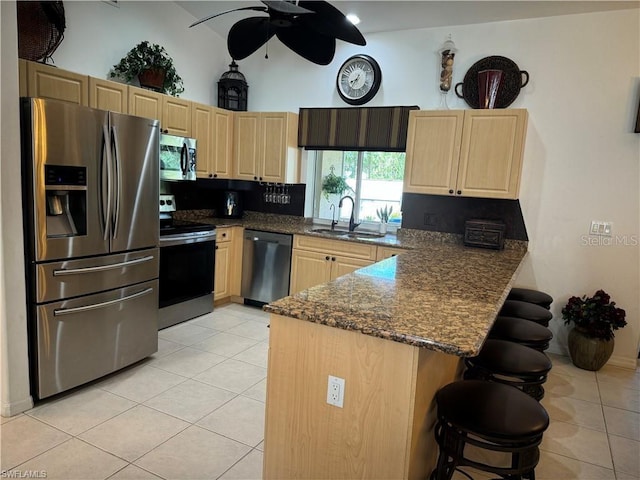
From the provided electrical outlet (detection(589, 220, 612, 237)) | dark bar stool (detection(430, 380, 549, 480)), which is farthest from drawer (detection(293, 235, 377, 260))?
dark bar stool (detection(430, 380, 549, 480))

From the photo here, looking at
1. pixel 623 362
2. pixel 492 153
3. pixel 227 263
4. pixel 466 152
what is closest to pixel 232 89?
pixel 227 263

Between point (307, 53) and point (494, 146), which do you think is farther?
point (494, 146)

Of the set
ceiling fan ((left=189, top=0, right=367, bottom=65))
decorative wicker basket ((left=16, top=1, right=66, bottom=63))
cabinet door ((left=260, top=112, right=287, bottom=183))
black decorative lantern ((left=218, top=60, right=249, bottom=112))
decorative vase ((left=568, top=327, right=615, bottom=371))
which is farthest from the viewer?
black decorative lantern ((left=218, top=60, right=249, bottom=112))

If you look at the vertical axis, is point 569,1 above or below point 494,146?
above

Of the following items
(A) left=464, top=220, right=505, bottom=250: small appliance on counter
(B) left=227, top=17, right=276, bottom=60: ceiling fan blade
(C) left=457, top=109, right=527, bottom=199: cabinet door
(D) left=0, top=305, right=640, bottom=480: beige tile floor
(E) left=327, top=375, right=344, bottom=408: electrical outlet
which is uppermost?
(B) left=227, top=17, right=276, bottom=60: ceiling fan blade

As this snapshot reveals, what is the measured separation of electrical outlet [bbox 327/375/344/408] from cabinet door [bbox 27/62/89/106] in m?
2.84

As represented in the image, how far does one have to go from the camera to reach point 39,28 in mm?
3148

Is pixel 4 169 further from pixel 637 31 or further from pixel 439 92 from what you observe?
pixel 637 31

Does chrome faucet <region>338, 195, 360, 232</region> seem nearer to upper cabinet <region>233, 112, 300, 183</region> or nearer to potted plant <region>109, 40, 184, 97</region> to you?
upper cabinet <region>233, 112, 300, 183</region>

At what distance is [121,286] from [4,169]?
3.23 ft

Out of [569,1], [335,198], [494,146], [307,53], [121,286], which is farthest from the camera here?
[335,198]

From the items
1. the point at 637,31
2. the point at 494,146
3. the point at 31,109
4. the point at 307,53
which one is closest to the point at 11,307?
the point at 31,109

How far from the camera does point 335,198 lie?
488 cm

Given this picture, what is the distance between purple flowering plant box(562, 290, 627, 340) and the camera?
3467 mm
